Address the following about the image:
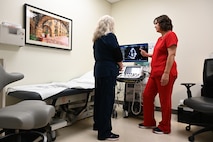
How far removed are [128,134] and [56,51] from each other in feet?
5.42

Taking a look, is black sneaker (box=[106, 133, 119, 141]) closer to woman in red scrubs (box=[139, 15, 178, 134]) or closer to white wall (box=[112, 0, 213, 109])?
woman in red scrubs (box=[139, 15, 178, 134])

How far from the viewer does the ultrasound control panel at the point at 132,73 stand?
271 cm

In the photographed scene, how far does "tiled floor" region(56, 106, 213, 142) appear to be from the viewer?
2064 millimetres

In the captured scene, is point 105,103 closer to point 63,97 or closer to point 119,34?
point 63,97

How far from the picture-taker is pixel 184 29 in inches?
126

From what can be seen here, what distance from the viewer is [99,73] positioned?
2029mm

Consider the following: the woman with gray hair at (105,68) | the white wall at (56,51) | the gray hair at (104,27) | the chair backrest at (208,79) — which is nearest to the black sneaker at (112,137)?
the woman with gray hair at (105,68)

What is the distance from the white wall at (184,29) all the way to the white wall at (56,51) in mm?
834

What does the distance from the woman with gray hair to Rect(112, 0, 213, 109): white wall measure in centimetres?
171

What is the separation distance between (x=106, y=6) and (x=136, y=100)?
87.6 inches

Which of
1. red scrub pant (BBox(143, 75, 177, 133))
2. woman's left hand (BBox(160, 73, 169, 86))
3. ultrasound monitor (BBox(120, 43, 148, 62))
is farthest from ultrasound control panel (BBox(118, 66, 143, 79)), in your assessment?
woman's left hand (BBox(160, 73, 169, 86))

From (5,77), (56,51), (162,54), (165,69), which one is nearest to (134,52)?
(162,54)

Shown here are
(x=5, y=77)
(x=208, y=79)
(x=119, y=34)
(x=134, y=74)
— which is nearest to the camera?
(x=5, y=77)

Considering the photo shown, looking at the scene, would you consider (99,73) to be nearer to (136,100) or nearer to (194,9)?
(136,100)
